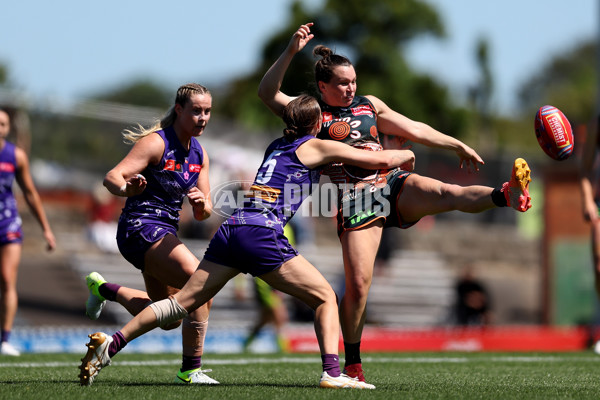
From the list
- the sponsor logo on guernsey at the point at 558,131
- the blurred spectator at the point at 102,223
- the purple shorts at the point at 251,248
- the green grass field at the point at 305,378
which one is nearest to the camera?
the green grass field at the point at 305,378

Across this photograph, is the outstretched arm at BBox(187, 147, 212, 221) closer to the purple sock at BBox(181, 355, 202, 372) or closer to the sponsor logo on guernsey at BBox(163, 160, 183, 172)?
the sponsor logo on guernsey at BBox(163, 160, 183, 172)

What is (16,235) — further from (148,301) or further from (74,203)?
(74,203)

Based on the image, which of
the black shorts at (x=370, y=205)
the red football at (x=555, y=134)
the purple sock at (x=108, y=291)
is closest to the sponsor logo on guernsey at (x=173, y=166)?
the purple sock at (x=108, y=291)

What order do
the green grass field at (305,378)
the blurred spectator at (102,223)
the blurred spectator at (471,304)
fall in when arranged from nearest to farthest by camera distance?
the green grass field at (305,378) → the blurred spectator at (471,304) → the blurred spectator at (102,223)

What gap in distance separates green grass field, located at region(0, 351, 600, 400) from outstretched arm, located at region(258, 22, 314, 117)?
76.3 inches

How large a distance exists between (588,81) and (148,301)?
3042 inches

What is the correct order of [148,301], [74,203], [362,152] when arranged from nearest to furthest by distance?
1. [362,152]
2. [148,301]
3. [74,203]

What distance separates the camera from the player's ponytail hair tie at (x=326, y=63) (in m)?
6.44

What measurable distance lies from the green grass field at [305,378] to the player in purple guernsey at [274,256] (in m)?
0.27

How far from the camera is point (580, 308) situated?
18.3 meters

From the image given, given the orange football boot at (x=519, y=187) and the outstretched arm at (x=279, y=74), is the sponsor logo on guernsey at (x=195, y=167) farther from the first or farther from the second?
the orange football boot at (x=519, y=187)

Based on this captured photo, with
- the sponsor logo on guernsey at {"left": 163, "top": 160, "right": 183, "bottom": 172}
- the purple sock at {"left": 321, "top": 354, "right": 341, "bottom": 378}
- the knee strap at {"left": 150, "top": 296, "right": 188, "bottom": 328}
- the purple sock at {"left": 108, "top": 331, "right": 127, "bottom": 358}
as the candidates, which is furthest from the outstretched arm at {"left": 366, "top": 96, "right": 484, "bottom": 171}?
the purple sock at {"left": 108, "top": 331, "right": 127, "bottom": 358}

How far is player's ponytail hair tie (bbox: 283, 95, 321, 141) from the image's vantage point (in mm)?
5836

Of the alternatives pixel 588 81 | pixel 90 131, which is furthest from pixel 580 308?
pixel 588 81
